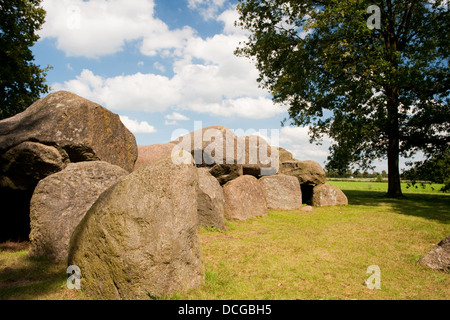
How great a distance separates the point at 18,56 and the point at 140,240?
18.4 m

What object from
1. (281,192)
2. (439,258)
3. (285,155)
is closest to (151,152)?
(281,192)

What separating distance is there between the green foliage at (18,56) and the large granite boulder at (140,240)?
668 inches

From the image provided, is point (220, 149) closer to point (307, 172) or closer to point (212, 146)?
point (212, 146)

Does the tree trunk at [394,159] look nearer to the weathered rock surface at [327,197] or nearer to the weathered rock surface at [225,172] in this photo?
the weathered rock surface at [327,197]

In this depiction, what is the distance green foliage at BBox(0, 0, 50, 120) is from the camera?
16.8 meters

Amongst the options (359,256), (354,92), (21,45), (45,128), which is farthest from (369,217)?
(21,45)

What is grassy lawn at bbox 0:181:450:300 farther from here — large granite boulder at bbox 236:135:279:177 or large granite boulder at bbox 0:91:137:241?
large granite boulder at bbox 236:135:279:177

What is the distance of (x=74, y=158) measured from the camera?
745 cm

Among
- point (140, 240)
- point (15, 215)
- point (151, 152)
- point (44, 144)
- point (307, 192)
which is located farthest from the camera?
point (307, 192)

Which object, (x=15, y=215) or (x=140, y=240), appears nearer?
(x=140, y=240)

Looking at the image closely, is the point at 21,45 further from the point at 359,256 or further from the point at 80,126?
the point at 359,256

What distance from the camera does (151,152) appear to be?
11141 mm

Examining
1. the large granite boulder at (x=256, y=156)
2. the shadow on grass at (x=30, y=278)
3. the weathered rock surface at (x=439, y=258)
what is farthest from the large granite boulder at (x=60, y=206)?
the weathered rock surface at (x=439, y=258)

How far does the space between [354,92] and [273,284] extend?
1375 cm
